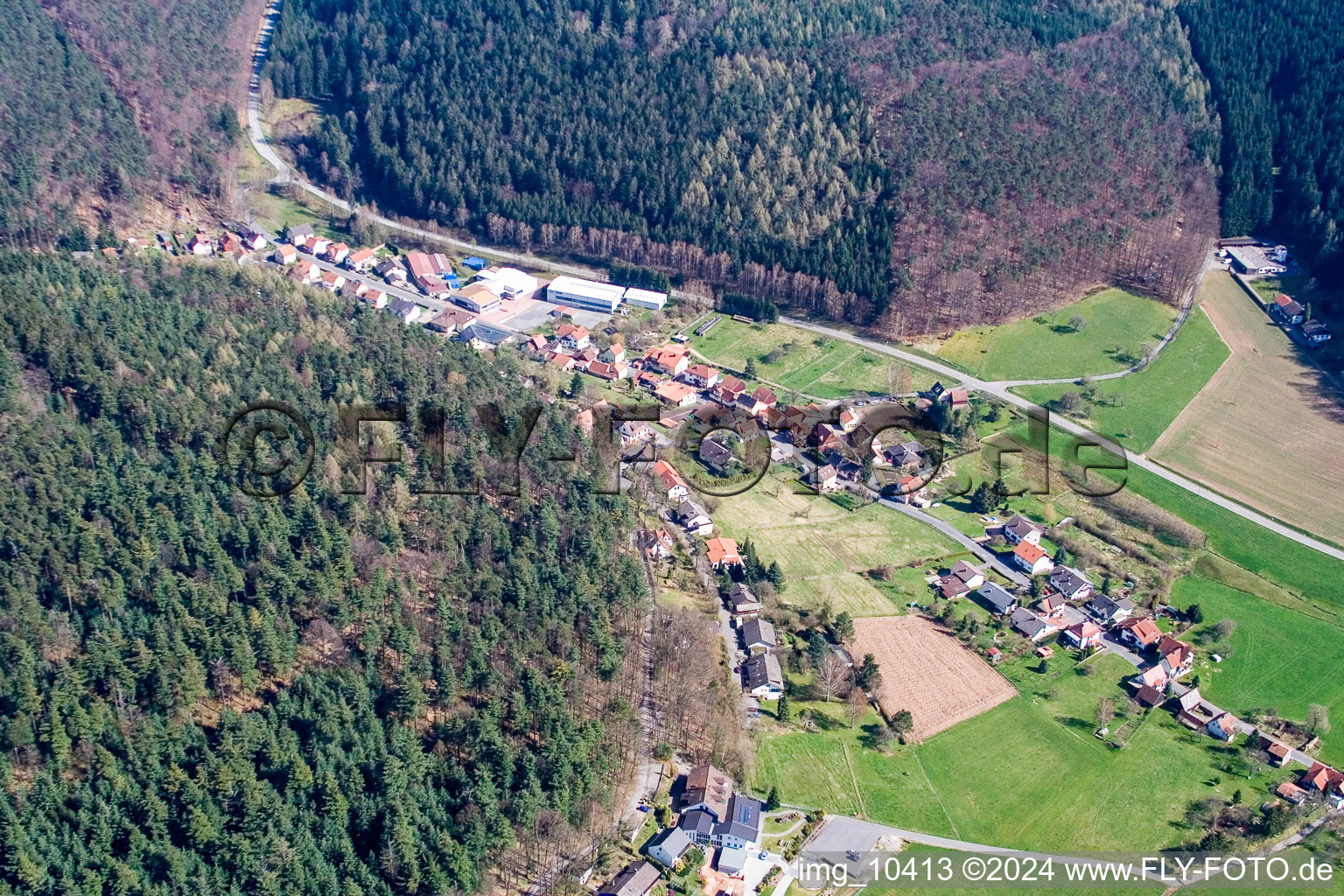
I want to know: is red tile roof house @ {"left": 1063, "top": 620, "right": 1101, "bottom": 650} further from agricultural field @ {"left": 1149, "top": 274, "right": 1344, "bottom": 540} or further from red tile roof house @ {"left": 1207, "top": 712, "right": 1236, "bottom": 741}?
agricultural field @ {"left": 1149, "top": 274, "right": 1344, "bottom": 540}

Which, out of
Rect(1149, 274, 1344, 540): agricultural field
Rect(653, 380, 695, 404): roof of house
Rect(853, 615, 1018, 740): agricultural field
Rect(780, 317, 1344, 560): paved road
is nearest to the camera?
Rect(853, 615, 1018, 740): agricultural field

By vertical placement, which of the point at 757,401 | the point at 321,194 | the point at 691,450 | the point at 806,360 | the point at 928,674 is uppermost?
the point at 321,194

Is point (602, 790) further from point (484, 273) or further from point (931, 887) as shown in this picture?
point (484, 273)

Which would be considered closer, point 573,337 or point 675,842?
point 675,842

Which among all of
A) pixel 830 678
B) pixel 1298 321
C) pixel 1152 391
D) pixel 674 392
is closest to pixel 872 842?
pixel 830 678

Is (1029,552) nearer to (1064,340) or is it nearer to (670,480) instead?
(670,480)

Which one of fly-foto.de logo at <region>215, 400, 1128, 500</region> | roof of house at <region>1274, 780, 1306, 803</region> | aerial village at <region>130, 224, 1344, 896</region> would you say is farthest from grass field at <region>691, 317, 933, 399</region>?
roof of house at <region>1274, 780, 1306, 803</region>
